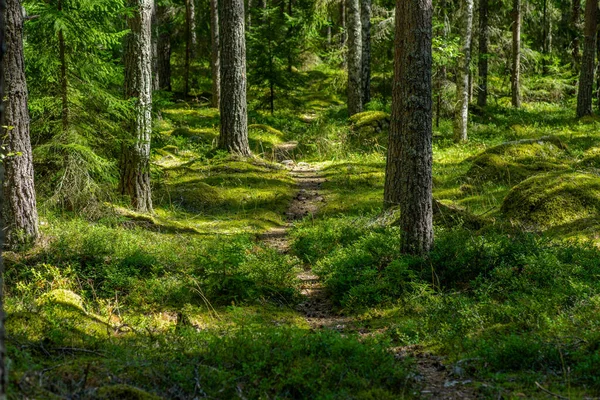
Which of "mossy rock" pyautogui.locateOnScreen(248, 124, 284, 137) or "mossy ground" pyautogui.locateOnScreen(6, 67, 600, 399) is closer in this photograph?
"mossy ground" pyautogui.locateOnScreen(6, 67, 600, 399)

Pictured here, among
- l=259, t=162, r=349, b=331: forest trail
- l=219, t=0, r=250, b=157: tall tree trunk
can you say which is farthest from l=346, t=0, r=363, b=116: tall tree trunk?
l=219, t=0, r=250, b=157: tall tree trunk

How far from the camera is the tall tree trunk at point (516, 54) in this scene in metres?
24.3

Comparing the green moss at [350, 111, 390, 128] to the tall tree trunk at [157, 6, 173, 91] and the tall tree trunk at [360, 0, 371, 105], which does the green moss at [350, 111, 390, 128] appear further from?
the tall tree trunk at [157, 6, 173, 91]

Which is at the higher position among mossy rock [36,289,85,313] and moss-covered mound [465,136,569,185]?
moss-covered mound [465,136,569,185]

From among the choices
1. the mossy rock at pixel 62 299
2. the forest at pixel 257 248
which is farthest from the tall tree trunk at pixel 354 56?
the mossy rock at pixel 62 299

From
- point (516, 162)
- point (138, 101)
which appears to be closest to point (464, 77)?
point (516, 162)

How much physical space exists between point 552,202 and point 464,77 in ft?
29.5

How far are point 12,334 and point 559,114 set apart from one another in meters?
23.7

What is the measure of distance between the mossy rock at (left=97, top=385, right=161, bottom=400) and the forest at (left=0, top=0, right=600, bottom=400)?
0.04 ft

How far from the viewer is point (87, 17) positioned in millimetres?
9133

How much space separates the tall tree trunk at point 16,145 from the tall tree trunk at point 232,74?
7.68 m

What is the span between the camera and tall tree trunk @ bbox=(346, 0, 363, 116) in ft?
64.7

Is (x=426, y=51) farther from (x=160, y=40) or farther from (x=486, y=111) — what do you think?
(x=160, y=40)

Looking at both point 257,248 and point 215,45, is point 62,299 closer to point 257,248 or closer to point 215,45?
point 257,248
